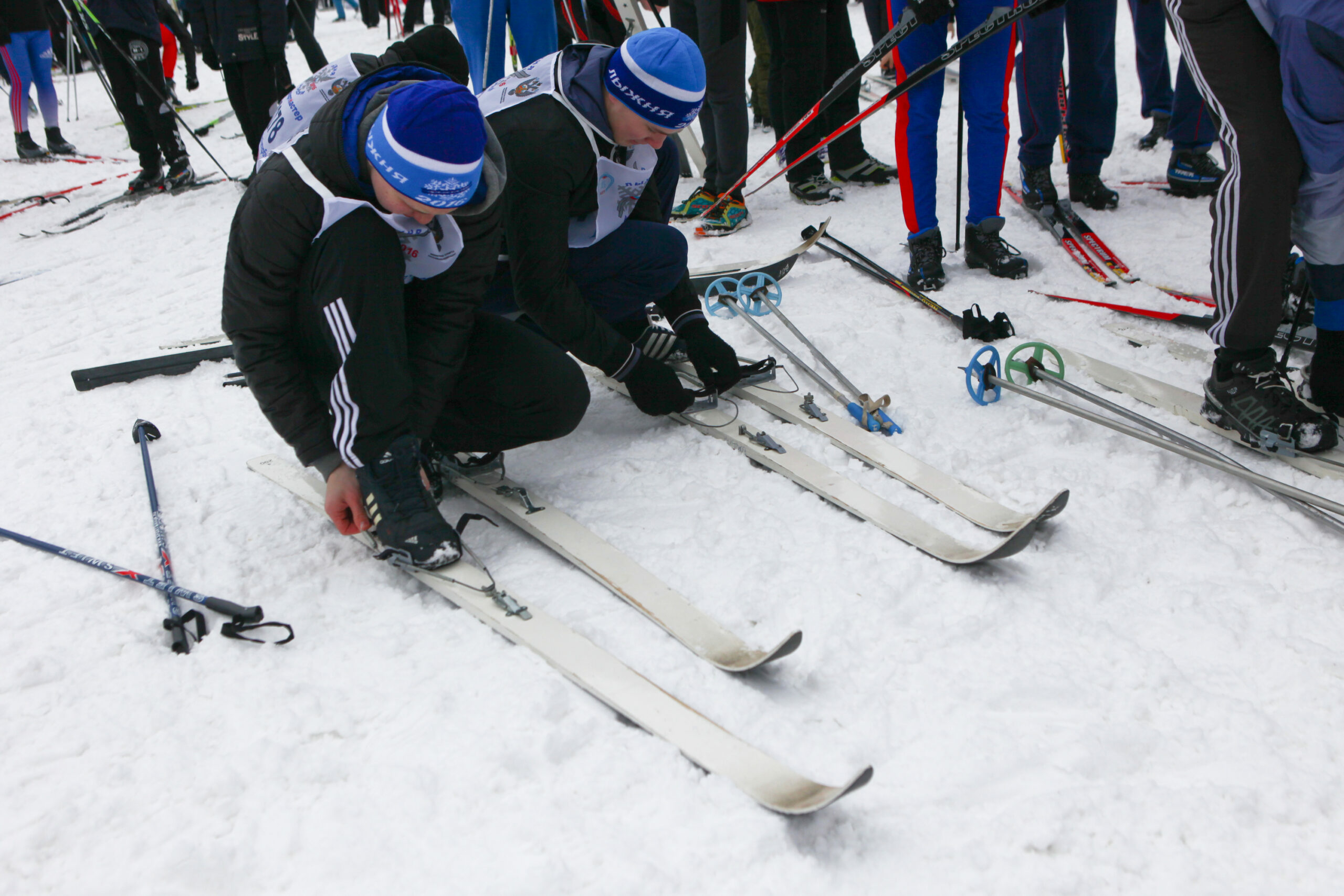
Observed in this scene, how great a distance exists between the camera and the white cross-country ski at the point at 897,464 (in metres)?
2.21

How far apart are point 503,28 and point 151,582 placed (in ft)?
12.6

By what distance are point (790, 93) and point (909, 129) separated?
1.28 meters

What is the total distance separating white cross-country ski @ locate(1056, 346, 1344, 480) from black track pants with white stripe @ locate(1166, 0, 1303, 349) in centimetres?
28

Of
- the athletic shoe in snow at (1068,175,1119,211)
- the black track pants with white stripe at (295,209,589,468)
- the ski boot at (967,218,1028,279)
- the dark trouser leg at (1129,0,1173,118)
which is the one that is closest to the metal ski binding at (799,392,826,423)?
the black track pants with white stripe at (295,209,589,468)

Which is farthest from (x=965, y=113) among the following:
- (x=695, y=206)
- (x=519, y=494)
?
(x=519, y=494)

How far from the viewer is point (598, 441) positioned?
2795mm

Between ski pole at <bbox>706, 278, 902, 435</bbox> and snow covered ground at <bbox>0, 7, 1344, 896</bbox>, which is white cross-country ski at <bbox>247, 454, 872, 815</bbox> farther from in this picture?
ski pole at <bbox>706, 278, 902, 435</bbox>

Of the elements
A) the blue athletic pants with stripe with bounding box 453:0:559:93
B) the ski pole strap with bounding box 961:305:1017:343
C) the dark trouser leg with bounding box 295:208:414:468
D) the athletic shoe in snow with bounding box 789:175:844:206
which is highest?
the blue athletic pants with stripe with bounding box 453:0:559:93

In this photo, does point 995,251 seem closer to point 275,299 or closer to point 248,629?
point 275,299

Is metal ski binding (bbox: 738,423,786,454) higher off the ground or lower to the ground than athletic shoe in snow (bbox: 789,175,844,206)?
lower

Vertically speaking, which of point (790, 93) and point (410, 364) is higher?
point (790, 93)

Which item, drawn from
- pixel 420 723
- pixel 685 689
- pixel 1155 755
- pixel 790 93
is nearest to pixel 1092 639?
pixel 1155 755

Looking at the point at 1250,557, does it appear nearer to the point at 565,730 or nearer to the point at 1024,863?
the point at 1024,863

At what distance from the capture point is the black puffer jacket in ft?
6.27
